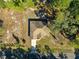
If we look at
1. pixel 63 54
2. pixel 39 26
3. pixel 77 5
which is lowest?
pixel 63 54

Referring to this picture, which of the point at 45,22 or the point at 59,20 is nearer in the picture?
the point at 59,20

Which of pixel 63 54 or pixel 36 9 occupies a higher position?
pixel 36 9

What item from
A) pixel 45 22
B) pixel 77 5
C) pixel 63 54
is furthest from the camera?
pixel 45 22

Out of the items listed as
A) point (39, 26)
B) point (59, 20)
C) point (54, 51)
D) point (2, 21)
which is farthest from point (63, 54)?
point (2, 21)

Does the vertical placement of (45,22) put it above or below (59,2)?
below

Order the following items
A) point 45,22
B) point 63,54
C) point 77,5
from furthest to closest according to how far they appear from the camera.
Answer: point 45,22, point 77,5, point 63,54

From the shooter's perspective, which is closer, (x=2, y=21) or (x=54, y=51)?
(x=54, y=51)

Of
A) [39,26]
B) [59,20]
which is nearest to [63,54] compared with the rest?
[59,20]

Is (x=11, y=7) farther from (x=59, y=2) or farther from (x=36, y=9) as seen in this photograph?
(x=59, y=2)

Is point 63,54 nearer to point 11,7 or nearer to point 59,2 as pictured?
point 59,2
